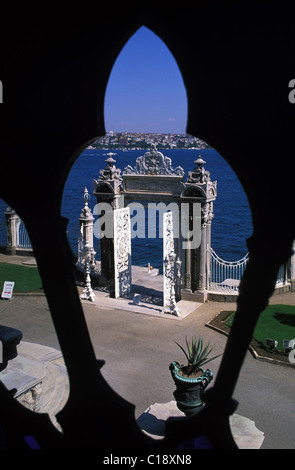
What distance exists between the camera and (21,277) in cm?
1845

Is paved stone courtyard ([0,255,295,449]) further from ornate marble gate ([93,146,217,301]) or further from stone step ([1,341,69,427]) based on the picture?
stone step ([1,341,69,427])

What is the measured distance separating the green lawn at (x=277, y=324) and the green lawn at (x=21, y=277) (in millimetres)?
7522

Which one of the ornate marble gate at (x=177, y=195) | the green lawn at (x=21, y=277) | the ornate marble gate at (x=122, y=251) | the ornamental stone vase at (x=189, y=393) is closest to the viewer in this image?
the ornamental stone vase at (x=189, y=393)

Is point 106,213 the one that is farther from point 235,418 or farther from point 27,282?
point 235,418

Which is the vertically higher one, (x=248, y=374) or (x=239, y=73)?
(x=239, y=73)

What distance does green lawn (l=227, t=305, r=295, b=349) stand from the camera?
1260 cm

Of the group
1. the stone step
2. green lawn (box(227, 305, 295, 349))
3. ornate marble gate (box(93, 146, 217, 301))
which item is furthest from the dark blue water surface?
the stone step

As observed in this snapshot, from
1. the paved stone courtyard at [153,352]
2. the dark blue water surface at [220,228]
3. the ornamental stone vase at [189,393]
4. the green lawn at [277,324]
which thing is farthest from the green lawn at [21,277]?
the ornamental stone vase at [189,393]

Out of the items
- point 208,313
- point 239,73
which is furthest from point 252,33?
point 208,313

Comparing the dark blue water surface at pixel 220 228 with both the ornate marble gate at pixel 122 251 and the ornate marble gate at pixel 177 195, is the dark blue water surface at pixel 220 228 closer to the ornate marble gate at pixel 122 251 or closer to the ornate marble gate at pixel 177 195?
the ornate marble gate at pixel 177 195

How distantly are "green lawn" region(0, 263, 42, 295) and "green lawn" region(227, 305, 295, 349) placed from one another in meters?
7.52

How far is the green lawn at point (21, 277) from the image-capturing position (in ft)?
56.4
